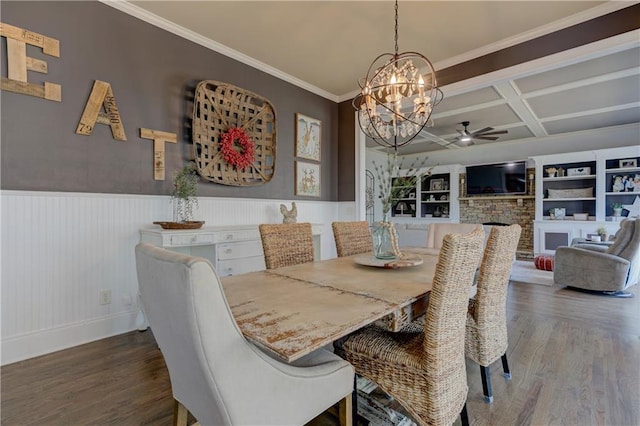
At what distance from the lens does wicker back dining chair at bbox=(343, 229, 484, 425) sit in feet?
3.99

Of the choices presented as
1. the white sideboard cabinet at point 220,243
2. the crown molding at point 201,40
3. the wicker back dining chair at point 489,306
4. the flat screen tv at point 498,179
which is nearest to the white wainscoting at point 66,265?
the white sideboard cabinet at point 220,243

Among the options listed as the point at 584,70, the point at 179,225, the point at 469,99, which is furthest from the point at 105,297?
the point at 584,70

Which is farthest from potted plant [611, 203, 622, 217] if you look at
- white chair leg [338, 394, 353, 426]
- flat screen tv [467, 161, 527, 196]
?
white chair leg [338, 394, 353, 426]

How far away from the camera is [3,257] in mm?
2154

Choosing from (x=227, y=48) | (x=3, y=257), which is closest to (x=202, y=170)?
(x=227, y=48)

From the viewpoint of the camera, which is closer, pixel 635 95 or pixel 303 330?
pixel 303 330

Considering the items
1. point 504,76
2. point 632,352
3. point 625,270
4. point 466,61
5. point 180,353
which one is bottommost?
point 632,352

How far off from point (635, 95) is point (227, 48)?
18.5ft

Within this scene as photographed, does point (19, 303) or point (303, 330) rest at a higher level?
point (303, 330)

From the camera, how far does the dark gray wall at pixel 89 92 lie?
7.34 ft

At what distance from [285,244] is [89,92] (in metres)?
2.00

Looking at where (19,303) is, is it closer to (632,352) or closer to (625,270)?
(632,352)

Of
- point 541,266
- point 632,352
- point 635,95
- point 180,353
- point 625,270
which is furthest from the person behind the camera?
point 541,266

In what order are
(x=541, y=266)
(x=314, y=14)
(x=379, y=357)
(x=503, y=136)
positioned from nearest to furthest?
1. (x=379, y=357)
2. (x=314, y=14)
3. (x=541, y=266)
4. (x=503, y=136)
